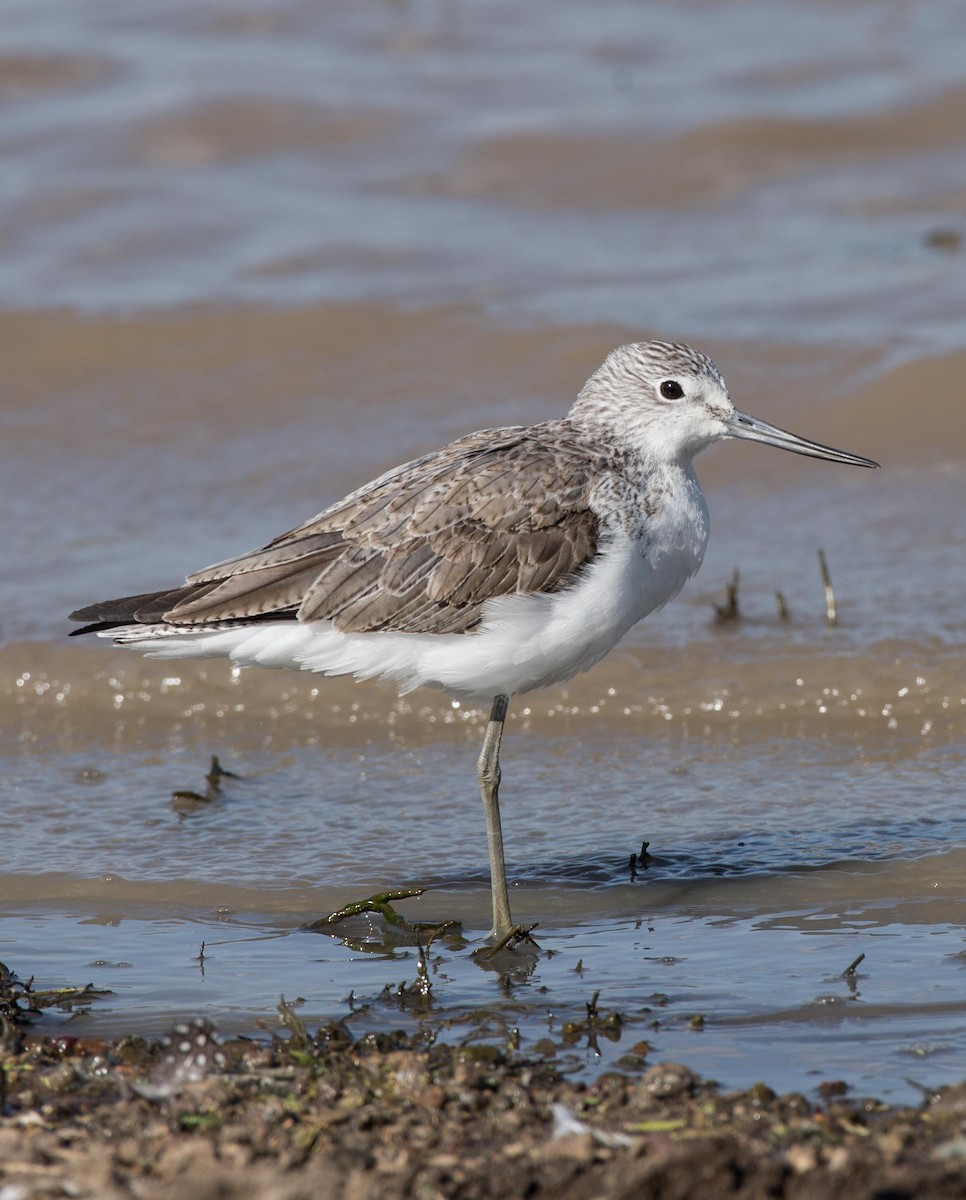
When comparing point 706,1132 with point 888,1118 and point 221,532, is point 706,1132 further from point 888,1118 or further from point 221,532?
point 221,532

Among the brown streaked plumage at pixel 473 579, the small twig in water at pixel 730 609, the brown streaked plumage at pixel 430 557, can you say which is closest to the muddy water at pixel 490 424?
the small twig in water at pixel 730 609

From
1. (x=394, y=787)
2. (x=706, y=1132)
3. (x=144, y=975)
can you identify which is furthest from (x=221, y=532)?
(x=706, y=1132)

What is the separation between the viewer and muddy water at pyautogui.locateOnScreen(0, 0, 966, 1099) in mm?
6410

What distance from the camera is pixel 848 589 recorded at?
32.4 ft

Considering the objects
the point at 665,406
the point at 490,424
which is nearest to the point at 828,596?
the point at 665,406

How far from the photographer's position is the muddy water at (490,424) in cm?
641

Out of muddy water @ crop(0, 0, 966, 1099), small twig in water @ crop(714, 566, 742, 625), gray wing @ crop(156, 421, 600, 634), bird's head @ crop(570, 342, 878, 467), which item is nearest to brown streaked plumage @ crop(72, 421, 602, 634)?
gray wing @ crop(156, 421, 600, 634)

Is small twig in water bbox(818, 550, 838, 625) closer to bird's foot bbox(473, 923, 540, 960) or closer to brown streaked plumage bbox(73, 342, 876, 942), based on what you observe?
brown streaked plumage bbox(73, 342, 876, 942)

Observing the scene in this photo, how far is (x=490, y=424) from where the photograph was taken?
12.5m

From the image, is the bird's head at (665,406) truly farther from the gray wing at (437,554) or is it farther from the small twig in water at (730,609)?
the small twig in water at (730,609)

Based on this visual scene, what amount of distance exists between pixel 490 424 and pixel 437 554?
580 cm

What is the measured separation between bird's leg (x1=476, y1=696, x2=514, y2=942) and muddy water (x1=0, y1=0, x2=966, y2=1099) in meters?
0.25

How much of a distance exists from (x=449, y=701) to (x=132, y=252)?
7629 mm

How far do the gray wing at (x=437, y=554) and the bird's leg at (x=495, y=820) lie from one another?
1.99ft
